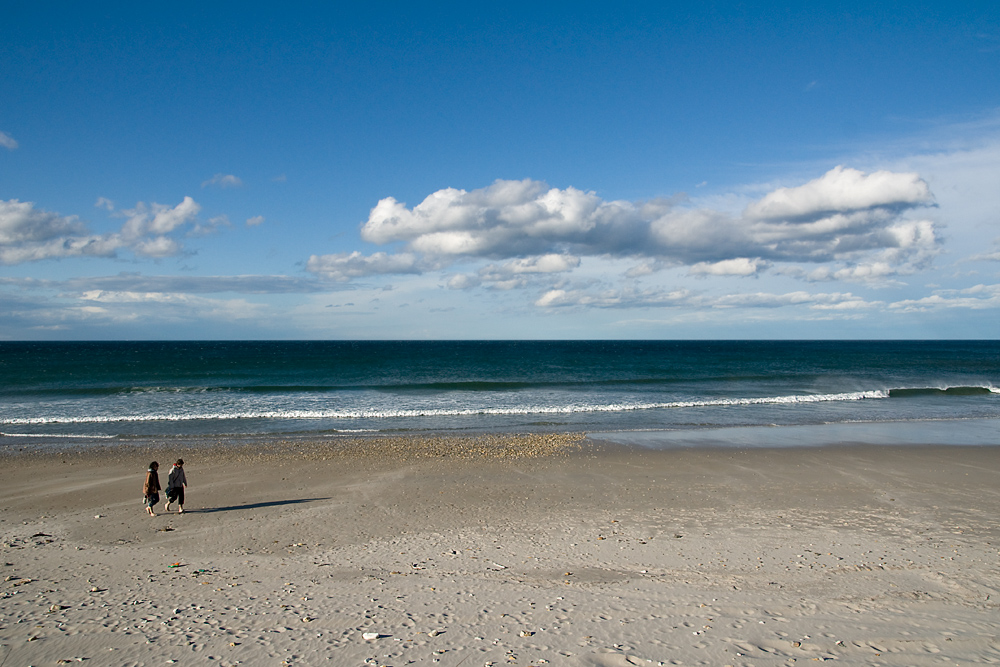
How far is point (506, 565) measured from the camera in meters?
9.27

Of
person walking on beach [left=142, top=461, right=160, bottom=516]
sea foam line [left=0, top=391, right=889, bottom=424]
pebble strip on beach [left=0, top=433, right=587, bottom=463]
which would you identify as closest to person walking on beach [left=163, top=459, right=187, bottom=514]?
person walking on beach [left=142, top=461, right=160, bottom=516]

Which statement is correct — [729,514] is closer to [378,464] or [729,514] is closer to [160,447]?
[378,464]

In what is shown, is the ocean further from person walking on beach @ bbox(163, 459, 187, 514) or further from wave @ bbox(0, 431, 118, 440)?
person walking on beach @ bbox(163, 459, 187, 514)

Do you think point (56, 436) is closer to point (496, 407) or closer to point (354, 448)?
point (354, 448)

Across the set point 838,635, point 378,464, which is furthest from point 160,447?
point 838,635

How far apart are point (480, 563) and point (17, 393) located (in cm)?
4042

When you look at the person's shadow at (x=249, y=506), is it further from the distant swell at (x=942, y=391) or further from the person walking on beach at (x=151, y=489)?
the distant swell at (x=942, y=391)

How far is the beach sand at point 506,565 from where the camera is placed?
662 cm

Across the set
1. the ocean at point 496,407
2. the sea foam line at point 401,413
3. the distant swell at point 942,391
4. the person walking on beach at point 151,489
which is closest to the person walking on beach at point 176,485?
the person walking on beach at point 151,489

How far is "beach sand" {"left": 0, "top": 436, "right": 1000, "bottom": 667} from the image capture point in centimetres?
662

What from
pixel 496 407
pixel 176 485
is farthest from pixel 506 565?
pixel 496 407

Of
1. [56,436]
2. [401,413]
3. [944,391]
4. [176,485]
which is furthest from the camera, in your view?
[944,391]

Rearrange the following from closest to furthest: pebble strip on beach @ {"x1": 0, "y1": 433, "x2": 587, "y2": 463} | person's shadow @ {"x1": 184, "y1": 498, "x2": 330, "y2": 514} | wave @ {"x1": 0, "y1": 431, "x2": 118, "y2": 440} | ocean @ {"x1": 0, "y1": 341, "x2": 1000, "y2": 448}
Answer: person's shadow @ {"x1": 184, "y1": 498, "x2": 330, "y2": 514}
pebble strip on beach @ {"x1": 0, "y1": 433, "x2": 587, "y2": 463}
wave @ {"x1": 0, "y1": 431, "x2": 118, "y2": 440}
ocean @ {"x1": 0, "y1": 341, "x2": 1000, "y2": 448}

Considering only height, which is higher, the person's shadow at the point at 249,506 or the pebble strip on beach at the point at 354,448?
the pebble strip on beach at the point at 354,448
